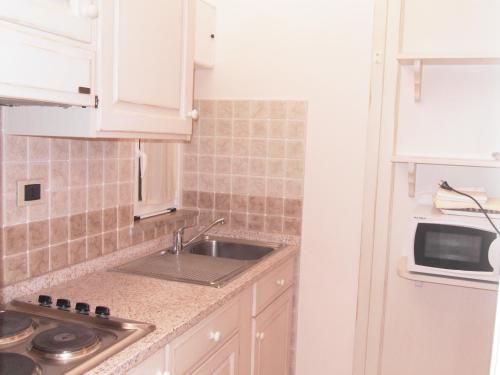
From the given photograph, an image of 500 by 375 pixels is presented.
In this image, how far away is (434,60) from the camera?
87.5 inches

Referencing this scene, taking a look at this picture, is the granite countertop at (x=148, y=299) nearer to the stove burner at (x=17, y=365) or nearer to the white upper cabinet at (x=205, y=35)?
the stove burner at (x=17, y=365)

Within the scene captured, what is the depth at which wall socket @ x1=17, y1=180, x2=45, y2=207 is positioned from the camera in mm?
1680

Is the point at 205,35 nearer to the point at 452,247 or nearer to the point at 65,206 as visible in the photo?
the point at 65,206

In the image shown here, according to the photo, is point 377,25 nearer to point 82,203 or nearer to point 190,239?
point 190,239

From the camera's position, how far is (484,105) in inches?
90.0

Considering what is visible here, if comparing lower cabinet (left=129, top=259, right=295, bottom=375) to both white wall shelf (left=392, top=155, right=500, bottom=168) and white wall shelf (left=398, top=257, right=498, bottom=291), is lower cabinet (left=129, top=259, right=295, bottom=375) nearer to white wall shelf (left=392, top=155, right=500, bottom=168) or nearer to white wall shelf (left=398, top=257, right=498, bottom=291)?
white wall shelf (left=398, top=257, right=498, bottom=291)

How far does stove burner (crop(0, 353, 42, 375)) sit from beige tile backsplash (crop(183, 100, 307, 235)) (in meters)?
1.58

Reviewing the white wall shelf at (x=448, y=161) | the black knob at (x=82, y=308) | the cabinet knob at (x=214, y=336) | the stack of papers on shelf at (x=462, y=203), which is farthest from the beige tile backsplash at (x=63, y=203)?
the stack of papers on shelf at (x=462, y=203)

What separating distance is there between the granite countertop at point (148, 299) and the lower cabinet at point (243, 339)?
0.05 m

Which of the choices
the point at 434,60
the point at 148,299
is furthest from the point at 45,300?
the point at 434,60

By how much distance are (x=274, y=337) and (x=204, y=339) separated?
2.53 ft

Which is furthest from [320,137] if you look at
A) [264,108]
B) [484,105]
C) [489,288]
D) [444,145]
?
[489,288]

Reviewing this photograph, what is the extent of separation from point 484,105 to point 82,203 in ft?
5.82

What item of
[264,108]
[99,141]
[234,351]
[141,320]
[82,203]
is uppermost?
[264,108]
